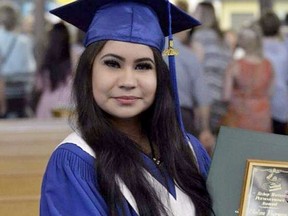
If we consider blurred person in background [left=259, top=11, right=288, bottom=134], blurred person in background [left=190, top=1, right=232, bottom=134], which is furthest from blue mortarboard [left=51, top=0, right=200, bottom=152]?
blurred person in background [left=259, top=11, right=288, bottom=134]

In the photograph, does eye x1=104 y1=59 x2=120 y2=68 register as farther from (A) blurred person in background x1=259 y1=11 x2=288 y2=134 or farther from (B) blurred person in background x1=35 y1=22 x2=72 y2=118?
(A) blurred person in background x1=259 y1=11 x2=288 y2=134

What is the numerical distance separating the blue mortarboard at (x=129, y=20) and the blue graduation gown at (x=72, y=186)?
317 millimetres

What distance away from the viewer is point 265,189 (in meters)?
2.38

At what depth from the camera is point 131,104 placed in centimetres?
240

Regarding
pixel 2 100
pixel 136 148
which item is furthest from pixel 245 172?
pixel 2 100

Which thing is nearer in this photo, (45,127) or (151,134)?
(151,134)

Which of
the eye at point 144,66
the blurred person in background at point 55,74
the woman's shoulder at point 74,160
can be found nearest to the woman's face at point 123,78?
the eye at point 144,66

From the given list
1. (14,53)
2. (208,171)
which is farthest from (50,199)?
(14,53)

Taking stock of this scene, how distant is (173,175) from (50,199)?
14.3 inches

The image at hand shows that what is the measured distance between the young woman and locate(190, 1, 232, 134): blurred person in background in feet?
11.7

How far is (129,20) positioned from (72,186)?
49 centimetres

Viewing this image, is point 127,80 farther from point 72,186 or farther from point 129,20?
point 72,186

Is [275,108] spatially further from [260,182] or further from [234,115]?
[260,182]

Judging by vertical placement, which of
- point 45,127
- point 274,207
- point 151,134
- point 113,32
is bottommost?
point 45,127
